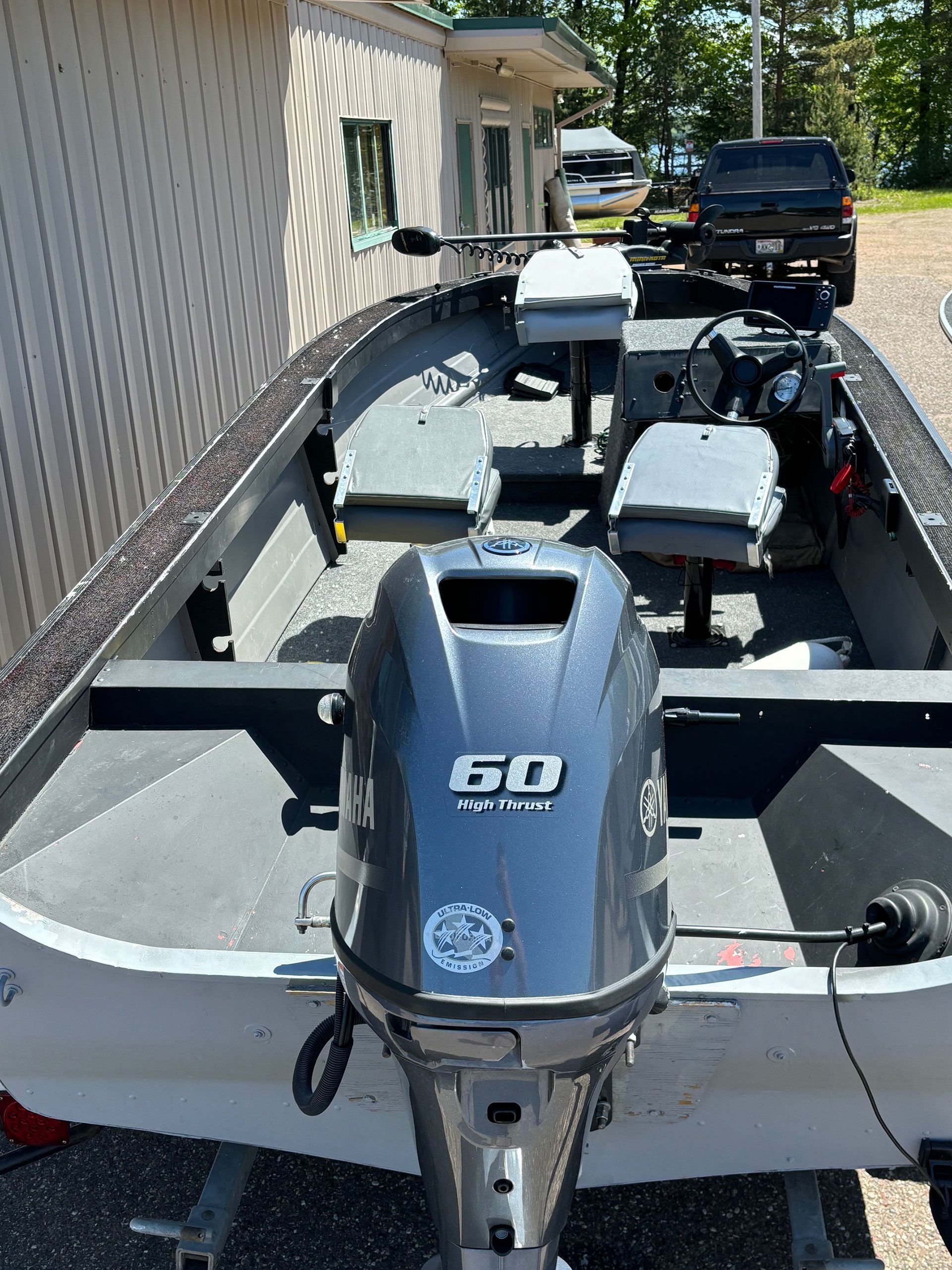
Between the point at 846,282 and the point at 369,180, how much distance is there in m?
5.68

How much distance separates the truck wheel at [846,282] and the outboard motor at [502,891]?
12339 mm

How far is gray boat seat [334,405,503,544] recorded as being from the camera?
336 cm

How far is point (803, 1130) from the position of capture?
5.71 ft

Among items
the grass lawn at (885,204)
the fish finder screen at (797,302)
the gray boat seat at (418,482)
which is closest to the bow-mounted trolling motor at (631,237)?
the fish finder screen at (797,302)

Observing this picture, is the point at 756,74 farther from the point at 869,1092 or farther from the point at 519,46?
the point at 869,1092

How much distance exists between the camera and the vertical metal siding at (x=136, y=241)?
4.84m

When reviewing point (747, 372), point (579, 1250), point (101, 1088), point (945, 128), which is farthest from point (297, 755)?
point (945, 128)

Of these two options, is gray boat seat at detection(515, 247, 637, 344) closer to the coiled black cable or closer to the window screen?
the coiled black cable

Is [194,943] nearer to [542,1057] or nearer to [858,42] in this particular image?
[542,1057]

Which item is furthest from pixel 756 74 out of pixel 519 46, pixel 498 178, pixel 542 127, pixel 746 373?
pixel 746 373

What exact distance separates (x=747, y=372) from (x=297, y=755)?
2.16m

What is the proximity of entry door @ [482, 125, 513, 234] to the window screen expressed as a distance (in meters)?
3.37

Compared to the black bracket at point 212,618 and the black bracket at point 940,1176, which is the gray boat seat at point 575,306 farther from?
the black bracket at point 940,1176

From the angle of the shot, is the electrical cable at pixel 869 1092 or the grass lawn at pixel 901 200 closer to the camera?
the electrical cable at pixel 869 1092
